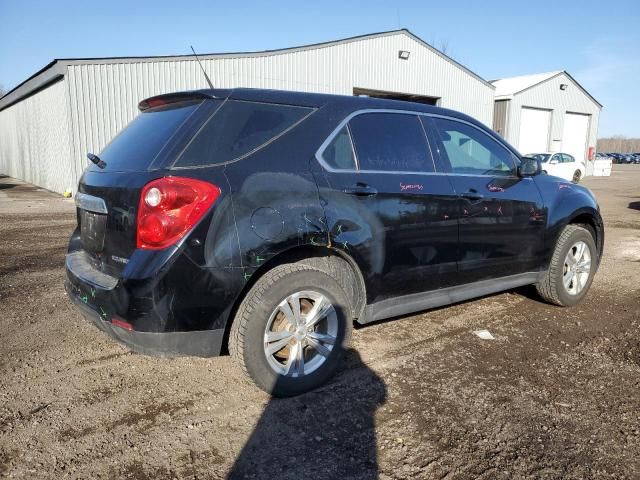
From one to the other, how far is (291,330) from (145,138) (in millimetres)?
1472

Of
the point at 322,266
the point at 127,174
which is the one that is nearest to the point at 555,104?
the point at 322,266

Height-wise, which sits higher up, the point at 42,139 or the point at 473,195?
the point at 42,139

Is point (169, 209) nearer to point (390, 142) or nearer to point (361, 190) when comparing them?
→ point (361, 190)

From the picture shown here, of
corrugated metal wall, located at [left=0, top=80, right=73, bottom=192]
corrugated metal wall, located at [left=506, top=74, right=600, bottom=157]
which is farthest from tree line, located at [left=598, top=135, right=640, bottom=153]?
corrugated metal wall, located at [left=0, top=80, right=73, bottom=192]

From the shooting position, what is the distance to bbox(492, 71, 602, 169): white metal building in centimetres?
2950

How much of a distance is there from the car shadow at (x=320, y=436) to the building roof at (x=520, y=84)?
29.4m

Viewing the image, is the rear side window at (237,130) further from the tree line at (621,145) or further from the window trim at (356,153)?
the tree line at (621,145)

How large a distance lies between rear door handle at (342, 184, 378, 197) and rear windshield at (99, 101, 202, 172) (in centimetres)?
105

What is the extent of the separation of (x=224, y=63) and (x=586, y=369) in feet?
52.0

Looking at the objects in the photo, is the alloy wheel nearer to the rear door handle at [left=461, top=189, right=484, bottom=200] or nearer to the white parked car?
the rear door handle at [left=461, top=189, right=484, bottom=200]

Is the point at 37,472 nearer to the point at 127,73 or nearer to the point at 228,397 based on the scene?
the point at 228,397

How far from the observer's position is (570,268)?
4.80 meters

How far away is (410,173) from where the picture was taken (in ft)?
11.3

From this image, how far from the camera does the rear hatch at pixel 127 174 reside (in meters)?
2.69
